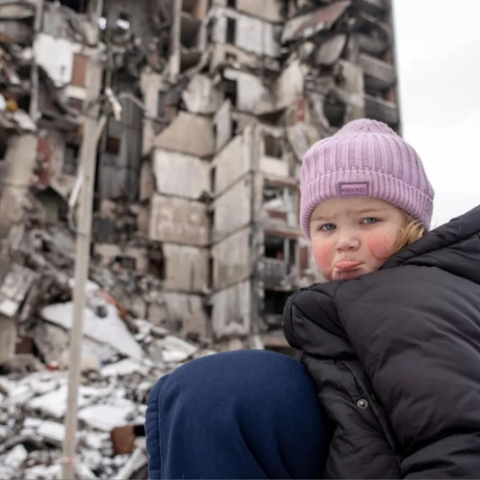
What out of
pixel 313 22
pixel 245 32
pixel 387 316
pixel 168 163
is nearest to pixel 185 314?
pixel 168 163

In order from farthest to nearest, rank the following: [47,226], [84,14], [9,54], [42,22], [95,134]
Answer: [84,14]
[42,22]
[9,54]
[47,226]
[95,134]

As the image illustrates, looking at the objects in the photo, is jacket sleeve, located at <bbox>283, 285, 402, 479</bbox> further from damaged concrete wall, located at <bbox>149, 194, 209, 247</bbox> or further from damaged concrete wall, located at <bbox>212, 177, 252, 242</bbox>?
damaged concrete wall, located at <bbox>149, 194, 209, 247</bbox>

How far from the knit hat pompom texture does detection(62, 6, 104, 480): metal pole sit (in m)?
6.52

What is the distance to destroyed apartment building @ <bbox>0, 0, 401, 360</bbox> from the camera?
75.6ft

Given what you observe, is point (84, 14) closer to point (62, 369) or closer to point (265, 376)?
point (62, 369)

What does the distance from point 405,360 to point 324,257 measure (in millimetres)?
483

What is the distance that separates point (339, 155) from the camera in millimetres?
1610

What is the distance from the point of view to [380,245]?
1.46 m

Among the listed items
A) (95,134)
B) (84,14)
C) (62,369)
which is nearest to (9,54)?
(84,14)

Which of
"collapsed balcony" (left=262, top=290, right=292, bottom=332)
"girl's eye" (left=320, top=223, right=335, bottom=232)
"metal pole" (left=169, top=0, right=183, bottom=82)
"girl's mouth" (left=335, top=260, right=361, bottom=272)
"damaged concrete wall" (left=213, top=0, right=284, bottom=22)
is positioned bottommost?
"girl's mouth" (left=335, top=260, right=361, bottom=272)

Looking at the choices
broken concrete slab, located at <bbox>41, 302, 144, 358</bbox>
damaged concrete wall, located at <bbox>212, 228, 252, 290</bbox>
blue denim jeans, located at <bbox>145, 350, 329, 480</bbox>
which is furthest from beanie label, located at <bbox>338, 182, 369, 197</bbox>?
damaged concrete wall, located at <bbox>212, 228, 252, 290</bbox>

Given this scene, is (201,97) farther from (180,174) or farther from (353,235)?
(353,235)

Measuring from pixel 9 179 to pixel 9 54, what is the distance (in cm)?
814

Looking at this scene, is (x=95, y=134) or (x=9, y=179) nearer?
(x=95, y=134)
